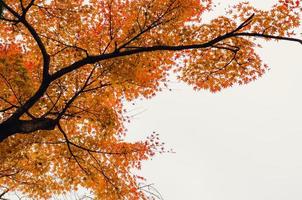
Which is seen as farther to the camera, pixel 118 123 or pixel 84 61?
pixel 118 123

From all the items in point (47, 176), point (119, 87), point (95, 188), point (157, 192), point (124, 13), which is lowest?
point (157, 192)

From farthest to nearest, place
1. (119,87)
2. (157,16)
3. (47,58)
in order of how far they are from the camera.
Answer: (119,87)
(157,16)
(47,58)

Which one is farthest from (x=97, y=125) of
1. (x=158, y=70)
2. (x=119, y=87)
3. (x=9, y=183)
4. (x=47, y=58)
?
(x=9, y=183)

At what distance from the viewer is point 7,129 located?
27.0ft

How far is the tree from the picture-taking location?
850 centimetres

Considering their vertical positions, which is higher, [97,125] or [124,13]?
[124,13]

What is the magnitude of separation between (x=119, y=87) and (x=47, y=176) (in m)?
3.55

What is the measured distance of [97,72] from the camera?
9.85 metres

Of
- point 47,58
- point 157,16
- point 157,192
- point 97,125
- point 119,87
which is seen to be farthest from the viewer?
point 97,125

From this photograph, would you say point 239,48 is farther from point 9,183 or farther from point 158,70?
point 9,183

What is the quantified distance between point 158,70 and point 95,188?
344cm

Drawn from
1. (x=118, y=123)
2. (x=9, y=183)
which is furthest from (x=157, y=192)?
(x=9, y=183)

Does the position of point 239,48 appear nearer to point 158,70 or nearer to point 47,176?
point 158,70

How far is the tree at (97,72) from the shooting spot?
8.50 m
